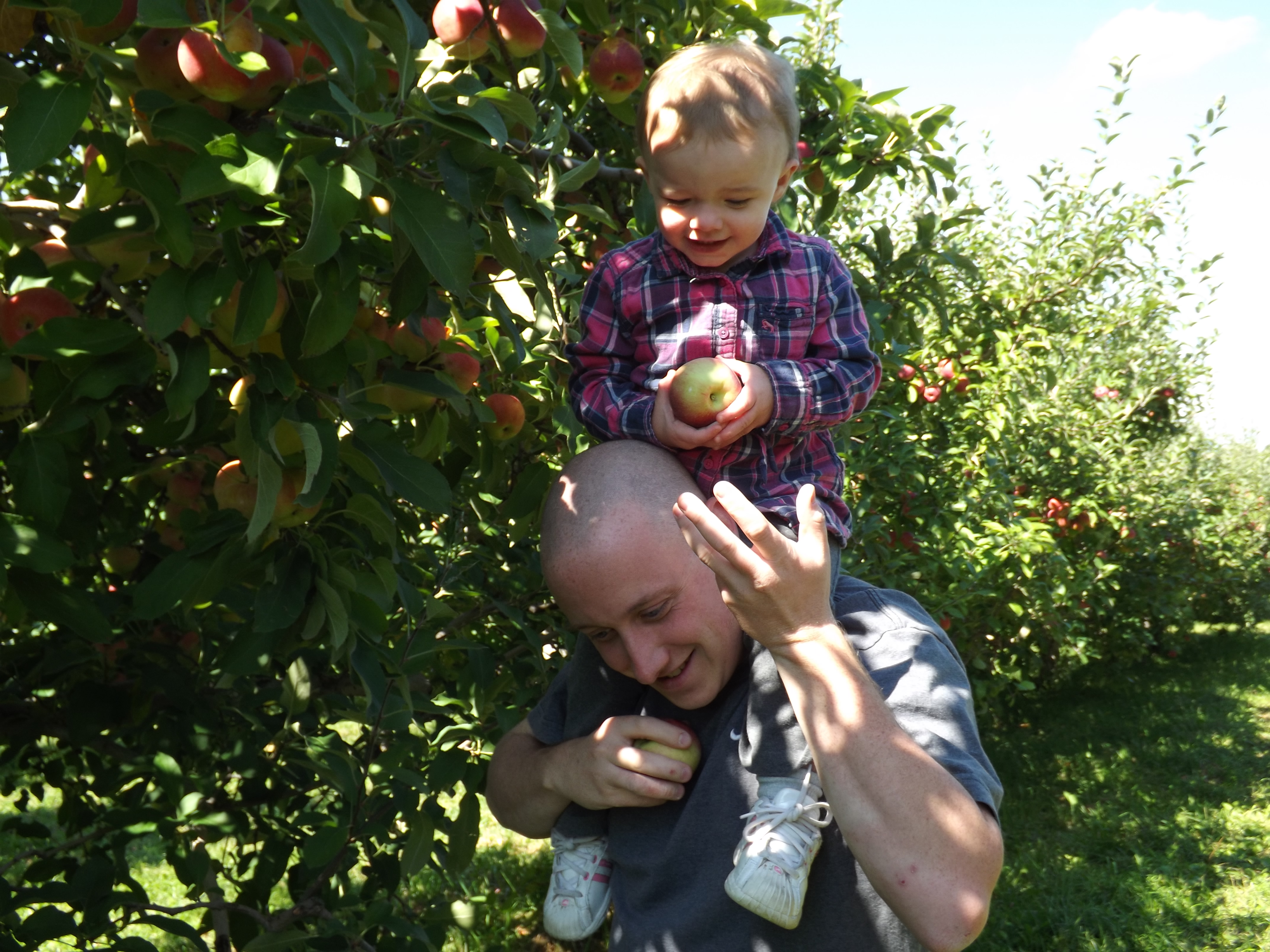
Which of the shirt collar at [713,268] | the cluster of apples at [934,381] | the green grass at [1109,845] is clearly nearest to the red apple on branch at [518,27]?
the shirt collar at [713,268]

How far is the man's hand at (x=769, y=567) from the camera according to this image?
3.88 feet

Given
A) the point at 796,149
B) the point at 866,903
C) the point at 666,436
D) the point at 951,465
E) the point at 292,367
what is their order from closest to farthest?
the point at 866,903 → the point at 292,367 → the point at 666,436 → the point at 796,149 → the point at 951,465

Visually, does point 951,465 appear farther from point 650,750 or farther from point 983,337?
point 650,750

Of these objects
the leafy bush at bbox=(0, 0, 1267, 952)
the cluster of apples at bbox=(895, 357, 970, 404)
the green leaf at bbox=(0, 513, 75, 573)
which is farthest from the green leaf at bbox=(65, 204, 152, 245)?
the cluster of apples at bbox=(895, 357, 970, 404)

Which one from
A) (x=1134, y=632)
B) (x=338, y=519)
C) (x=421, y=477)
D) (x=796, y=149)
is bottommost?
(x=1134, y=632)

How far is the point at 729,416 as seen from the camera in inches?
60.9

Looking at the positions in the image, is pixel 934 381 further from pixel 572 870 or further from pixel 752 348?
pixel 572 870

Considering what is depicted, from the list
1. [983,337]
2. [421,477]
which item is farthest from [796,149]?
[983,337]

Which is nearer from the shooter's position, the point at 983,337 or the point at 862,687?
the point at 862,687

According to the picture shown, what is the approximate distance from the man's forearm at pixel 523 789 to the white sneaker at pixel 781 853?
381 millimetres

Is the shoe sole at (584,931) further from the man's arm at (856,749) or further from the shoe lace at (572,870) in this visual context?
the man's arm at (856,749)

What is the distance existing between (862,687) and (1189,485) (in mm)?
8166

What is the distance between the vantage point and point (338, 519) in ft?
5.33

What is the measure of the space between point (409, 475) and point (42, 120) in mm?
606
